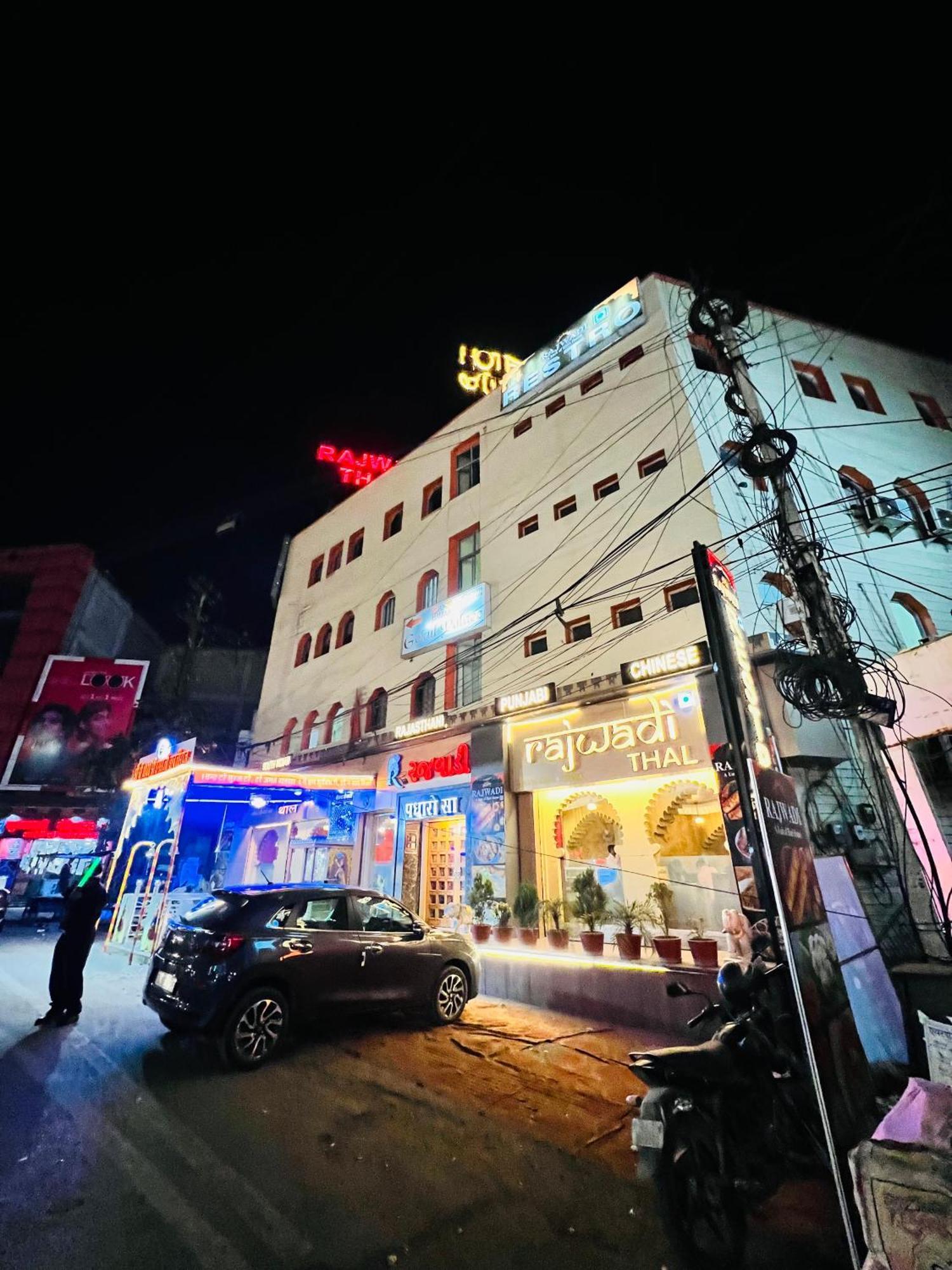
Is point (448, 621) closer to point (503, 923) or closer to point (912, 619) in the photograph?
point (503, 923)

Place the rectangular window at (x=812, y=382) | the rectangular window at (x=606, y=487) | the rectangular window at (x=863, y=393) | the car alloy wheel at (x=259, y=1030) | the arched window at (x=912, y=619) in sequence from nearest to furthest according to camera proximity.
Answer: the car alloy wheel at (x=259, y=1030) < the arched window at (x=912, y=619) < the rectangular window at (x=606, y=487) < the rectangular window at (x=812, y=382) < the rectangular window at (x=863, y=393)

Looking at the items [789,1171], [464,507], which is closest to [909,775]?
[789,1171]

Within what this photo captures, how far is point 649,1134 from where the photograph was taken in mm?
3293

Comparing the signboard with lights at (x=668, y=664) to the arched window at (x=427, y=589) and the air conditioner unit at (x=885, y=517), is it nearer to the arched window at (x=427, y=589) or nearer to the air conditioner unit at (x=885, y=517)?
the air conditioner unit at (x=885, y=517)

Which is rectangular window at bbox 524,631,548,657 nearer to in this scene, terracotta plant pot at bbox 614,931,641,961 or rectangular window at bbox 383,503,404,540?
terracotta plant pot at bbox 614,931,641,961

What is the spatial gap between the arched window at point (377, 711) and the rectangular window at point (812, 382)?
15607 mm

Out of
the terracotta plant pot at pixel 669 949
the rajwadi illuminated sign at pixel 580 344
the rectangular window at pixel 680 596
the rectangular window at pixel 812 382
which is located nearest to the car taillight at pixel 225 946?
the terracotta plant pot at pixel 669 949

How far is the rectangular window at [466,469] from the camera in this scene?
18812 millimetres

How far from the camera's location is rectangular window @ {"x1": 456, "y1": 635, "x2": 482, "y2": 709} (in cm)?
1527

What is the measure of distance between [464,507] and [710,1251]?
674 inches

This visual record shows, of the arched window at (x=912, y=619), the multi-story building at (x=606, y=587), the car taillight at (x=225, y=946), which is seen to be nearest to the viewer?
the car taillight at (x=225, y=946)

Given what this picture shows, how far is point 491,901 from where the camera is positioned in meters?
11.2

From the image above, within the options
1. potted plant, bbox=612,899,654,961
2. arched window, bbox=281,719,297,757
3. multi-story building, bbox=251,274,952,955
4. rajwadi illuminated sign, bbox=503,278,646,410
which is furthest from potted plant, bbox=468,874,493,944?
rajwadi illuminated sign, bbox=503,278,646,410

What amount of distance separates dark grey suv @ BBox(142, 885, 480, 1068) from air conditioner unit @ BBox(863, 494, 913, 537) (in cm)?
1323
